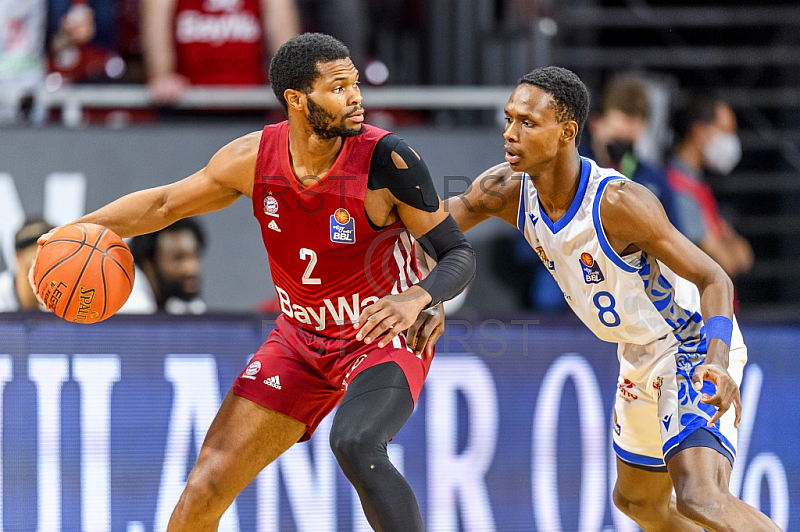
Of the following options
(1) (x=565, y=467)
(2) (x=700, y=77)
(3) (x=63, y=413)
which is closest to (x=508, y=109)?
(1) (x=565, y=467)

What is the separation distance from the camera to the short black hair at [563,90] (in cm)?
448

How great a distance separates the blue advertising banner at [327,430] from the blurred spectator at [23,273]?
81 centimetres

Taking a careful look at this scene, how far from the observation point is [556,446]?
6.07m

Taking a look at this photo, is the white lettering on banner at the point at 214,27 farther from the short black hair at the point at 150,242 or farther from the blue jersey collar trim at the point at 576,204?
the blue jersey collar trim at the point at 576,204

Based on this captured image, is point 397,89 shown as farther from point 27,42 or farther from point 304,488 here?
point 304,488

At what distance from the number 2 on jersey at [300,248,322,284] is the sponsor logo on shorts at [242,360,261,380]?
0.41 meters

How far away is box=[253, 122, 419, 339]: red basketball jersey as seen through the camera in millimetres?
4445

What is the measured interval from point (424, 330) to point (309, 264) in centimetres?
55

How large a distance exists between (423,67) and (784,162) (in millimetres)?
3624

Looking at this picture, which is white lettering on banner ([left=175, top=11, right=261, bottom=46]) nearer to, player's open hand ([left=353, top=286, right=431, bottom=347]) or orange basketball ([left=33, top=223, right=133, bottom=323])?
orange basketball ([left=33, top=223, right=133, bottom=323])

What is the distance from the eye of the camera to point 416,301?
164 inches

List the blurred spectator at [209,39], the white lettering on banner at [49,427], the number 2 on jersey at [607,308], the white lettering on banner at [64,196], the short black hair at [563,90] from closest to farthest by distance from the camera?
the short black hair at [563,90], the number 2 on jersey at [607,308], the white lettering on banner at [49,427], the white lettering on banner at [64,196], the blurred spectator at [209,39]

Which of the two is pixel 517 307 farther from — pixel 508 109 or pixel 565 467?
pixel 508 109

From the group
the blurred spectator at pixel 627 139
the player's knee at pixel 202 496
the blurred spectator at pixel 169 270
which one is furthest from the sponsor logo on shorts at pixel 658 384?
the blurred spectator at pixel 169 270
